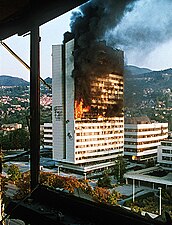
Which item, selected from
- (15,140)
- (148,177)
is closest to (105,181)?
(148,177)

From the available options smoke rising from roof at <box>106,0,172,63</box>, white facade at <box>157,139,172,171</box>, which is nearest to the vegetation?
white facade at <box>157,139,172,171</box>

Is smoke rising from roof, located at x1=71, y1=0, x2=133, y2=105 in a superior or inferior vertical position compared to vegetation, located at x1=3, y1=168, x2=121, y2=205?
superior

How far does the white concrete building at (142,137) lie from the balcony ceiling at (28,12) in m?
0.49

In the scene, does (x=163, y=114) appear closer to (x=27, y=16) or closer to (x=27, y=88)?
(x=27, y=88)

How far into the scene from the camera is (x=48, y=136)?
140cm

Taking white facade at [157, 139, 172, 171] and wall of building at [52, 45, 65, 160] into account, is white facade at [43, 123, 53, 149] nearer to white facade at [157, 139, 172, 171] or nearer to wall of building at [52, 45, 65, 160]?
wall of building at [52, 45, 65, 160]

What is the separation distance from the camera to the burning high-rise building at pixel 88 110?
1.17 m

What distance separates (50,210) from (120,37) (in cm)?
76

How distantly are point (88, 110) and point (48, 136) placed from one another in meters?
0.23

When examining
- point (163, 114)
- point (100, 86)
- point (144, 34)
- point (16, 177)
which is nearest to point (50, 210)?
point (16, 177)

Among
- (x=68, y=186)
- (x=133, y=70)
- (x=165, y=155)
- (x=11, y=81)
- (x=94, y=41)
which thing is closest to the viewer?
(x=165, y=155)

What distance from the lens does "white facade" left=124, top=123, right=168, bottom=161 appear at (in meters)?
1.00

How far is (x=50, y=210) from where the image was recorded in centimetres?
139

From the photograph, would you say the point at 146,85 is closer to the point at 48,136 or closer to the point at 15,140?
the point at 48,136
